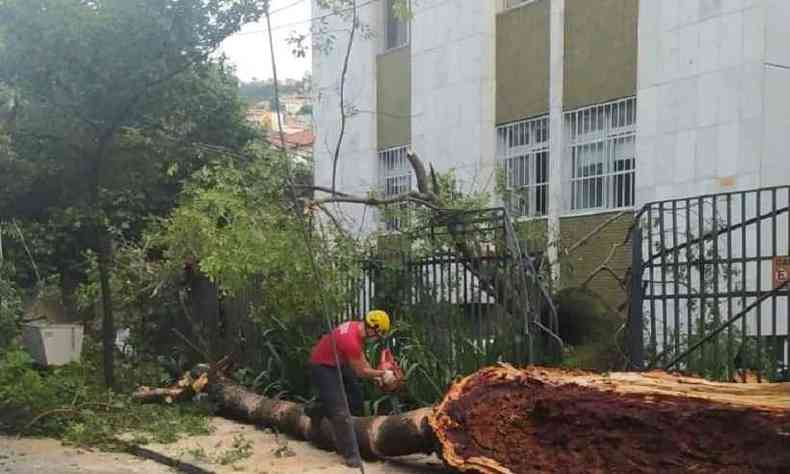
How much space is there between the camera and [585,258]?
1330 centimetres

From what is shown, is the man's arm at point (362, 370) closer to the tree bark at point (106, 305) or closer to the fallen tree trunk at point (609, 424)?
the fallen tree trunk at point (609, 424)

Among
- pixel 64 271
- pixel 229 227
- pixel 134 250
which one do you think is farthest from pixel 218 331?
pixel 64 271

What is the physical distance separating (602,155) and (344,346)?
22.8 feet

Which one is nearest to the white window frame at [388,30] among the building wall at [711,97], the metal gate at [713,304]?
the building wall at [711,97]

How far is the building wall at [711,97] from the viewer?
37.0 feet

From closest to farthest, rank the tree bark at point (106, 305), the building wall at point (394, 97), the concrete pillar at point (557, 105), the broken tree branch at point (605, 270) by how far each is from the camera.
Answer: the broken tree branch at point (605, 270) → the tree bark at point (106, 305) → the concrete pillar at point (557, 105) → the building wall at point (394, 97)

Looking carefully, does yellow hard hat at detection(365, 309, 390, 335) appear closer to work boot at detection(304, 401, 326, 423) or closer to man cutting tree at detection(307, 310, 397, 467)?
man cutting tree at detection(307, 310, 397, 467)

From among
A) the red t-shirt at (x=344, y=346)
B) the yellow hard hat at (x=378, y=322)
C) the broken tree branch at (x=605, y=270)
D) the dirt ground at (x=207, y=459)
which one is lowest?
the dirt ground at (x=207, y=459)

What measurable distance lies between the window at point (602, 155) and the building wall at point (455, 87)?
55.9 inches

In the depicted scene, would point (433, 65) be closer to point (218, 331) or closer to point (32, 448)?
point (218, 331)

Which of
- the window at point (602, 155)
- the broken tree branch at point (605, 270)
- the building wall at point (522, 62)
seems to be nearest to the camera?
the broken tree branch at point (605, 270)

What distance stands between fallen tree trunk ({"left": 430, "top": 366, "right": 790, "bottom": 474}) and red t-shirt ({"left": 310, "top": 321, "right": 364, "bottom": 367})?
1.60m

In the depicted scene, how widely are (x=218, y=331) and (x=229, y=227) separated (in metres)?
2.59

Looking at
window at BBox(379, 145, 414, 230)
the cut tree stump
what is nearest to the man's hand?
the cut tree stump
